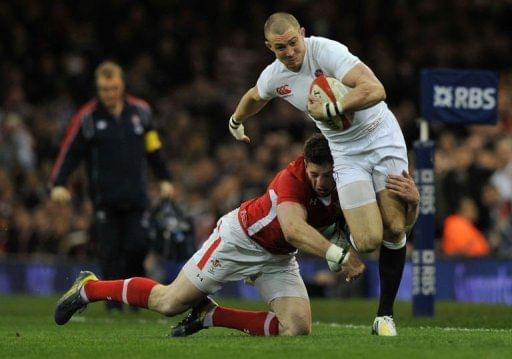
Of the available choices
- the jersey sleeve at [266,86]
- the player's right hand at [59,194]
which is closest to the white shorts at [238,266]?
the jersey sleeve at [266,86]

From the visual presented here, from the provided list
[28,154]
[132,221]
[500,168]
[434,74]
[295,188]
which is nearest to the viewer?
[295,188]

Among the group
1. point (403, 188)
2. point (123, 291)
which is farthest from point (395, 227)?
point (123, 291)

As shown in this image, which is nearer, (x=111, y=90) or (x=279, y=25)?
(x=279, y=25)

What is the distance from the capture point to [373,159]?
10.3 meters

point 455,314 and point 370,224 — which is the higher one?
point 370,224

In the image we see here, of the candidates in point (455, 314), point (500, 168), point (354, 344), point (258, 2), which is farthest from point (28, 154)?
point (354, 344)

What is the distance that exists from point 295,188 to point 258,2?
17044mm

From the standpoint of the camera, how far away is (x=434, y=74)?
44.5ft

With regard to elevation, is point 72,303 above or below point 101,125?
below

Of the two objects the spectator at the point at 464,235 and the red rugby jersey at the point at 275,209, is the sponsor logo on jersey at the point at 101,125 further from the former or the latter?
the spectator at the point at 464,235

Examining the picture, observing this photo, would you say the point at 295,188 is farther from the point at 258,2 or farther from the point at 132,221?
the point at 258,2

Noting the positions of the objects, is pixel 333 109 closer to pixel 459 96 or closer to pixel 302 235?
pixel 302 235

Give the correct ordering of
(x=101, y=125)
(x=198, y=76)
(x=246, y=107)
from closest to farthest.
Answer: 1. (x=246, y=107)
2. (x=101, y=125)
3. (x=198, y=76)

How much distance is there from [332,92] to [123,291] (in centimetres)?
224
